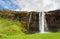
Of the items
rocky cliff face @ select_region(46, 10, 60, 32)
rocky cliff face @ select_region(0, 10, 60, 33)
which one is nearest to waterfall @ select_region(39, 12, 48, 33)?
rocky cliff face @ select_region(0, 10, 60, 33)

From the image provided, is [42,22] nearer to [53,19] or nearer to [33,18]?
[33,18]

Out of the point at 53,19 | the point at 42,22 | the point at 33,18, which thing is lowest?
the point at 42,22

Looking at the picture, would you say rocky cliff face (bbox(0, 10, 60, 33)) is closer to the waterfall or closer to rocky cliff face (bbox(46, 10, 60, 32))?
rocky cliff face (bbox(46, 10, 60, 32))

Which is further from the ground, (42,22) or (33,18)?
(33,18)

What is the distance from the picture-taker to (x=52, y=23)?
76.0 metres

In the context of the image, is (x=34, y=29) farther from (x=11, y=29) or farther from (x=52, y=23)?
(x=11, y=29)

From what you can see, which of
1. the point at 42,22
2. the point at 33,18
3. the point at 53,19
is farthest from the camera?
the point at 53,19

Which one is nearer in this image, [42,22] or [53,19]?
[42,22]

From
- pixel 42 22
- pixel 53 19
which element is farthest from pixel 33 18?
pixel 53 19

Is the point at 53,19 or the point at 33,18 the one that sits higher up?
the point at 33,18

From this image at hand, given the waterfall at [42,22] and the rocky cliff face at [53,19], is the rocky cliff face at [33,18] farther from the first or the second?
the waterfall at [42,22]

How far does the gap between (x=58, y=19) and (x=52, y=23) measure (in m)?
2.91

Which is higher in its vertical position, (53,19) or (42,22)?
(53,19)

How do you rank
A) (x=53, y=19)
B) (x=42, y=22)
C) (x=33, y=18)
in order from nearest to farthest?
(x=42, y=22) < (x=33, y=18) < (x=53, y=19)
